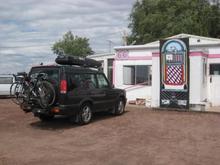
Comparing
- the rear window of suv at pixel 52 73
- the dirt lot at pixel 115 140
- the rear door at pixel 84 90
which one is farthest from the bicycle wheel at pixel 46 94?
the dirt lot at pixel 115 140

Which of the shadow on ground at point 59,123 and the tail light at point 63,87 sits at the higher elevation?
the tail light at point 63,87

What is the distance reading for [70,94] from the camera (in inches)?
523

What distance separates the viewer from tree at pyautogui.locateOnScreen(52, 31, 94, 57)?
70.6 metres

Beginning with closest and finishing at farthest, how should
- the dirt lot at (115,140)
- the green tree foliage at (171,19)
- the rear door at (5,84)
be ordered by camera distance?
the dirt lot at (115,140) → the rear door at (5,84) → the green tree foliage at (171,19)

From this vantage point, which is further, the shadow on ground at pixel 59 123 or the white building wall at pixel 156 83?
the white building wall at pixel 156 83

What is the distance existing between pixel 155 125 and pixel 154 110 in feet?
15.2

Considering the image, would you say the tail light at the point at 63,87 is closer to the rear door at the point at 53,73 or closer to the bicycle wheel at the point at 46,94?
the rear door at the point at 53,73

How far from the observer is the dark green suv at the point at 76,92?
1310 centimetres

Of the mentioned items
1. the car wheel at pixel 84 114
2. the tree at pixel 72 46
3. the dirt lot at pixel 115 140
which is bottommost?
the dirt lot at pixel 115 140

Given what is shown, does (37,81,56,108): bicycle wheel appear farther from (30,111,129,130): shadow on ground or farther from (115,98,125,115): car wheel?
(115,98,125,115): car wheel

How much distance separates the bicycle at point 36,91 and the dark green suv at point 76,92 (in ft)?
0.51

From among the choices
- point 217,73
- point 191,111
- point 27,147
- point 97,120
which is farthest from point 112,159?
point 217,73

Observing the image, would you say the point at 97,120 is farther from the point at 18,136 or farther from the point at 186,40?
the point at 186,40

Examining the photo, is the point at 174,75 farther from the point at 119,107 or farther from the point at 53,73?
the point at 53,73
